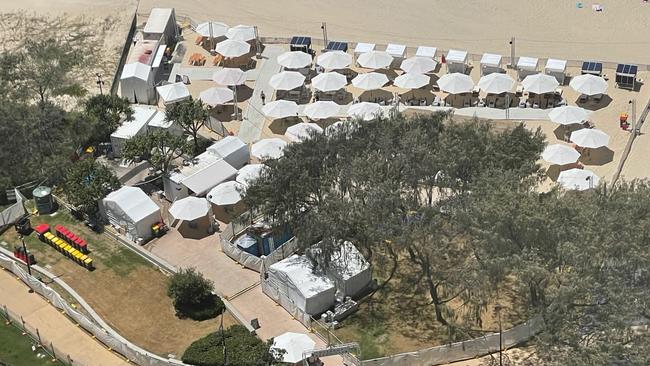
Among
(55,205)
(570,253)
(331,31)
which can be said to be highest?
(570,253)

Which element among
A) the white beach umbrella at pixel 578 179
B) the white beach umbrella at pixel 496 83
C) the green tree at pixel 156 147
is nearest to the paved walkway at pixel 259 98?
the green tree at pixel 156 147

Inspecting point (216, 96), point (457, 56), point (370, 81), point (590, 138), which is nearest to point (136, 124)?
point (216, 96)

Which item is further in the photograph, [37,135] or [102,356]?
[37,135]

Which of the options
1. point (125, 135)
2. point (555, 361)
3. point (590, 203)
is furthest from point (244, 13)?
point (555, 361)

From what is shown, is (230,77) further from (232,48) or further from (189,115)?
(189,115)

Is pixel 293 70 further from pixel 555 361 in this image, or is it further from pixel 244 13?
pixel 555 361
